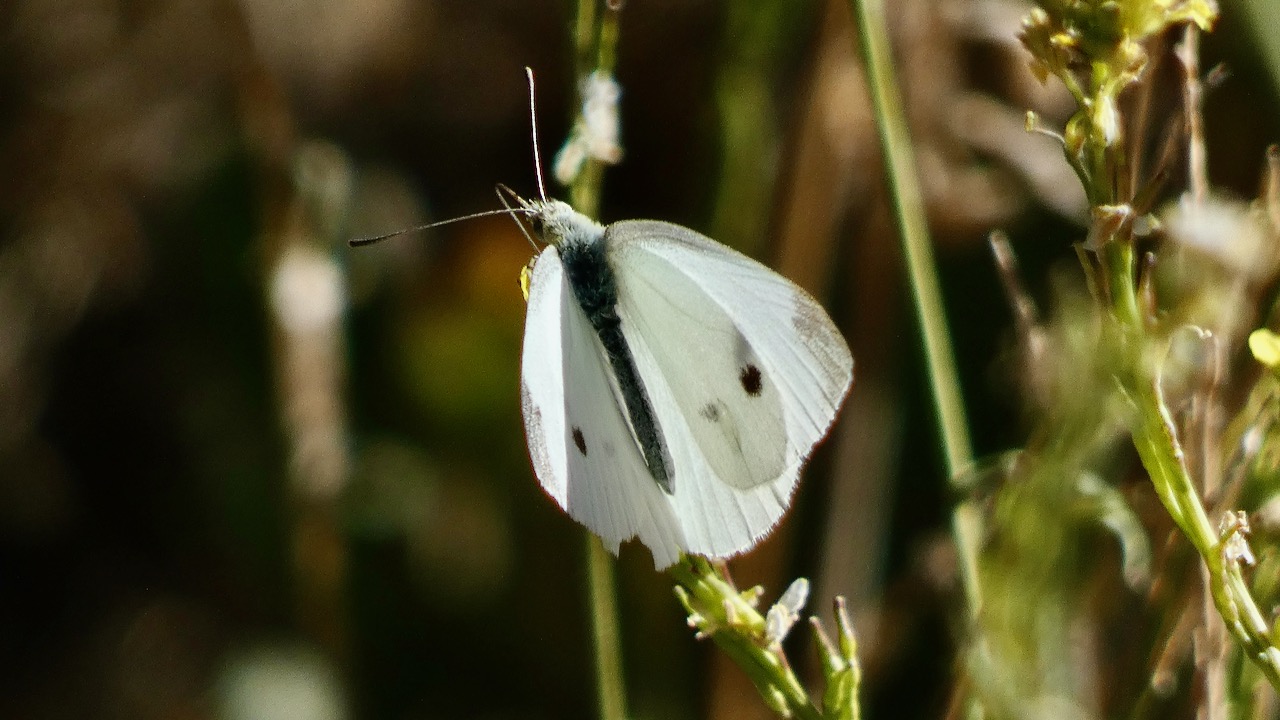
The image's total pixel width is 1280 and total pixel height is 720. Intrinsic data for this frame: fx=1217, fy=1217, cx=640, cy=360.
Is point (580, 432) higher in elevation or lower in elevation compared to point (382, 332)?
higher

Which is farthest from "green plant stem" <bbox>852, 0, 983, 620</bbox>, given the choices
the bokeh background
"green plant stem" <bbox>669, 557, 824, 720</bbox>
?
the bokeh background

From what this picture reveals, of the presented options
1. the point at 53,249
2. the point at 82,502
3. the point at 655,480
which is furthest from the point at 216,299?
the point at 655,480

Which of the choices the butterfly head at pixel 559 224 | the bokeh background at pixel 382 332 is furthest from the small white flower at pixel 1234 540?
the bokeh background at pixel 382 332

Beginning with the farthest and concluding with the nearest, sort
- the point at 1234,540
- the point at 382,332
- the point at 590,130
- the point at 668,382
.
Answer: the point at 382,332 < the point at 668,382 < the point at 590,130 < the point at 1234,540

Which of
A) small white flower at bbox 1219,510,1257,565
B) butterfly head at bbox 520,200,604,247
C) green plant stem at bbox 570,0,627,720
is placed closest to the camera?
small white flower at bbox 1219,510,1257,565

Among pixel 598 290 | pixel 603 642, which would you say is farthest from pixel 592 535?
pixel 598 290

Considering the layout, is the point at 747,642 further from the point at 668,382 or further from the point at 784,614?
the point at 668,382

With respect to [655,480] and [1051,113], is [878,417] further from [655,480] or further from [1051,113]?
[655,480]

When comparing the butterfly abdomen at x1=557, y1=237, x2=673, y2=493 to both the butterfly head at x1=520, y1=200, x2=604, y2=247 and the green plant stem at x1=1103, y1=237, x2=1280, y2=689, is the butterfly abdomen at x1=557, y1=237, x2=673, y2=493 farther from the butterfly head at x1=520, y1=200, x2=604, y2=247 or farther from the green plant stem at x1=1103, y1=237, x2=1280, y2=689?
the green plant stem at x1=1103, y1=237, x2=1280, y2=689
